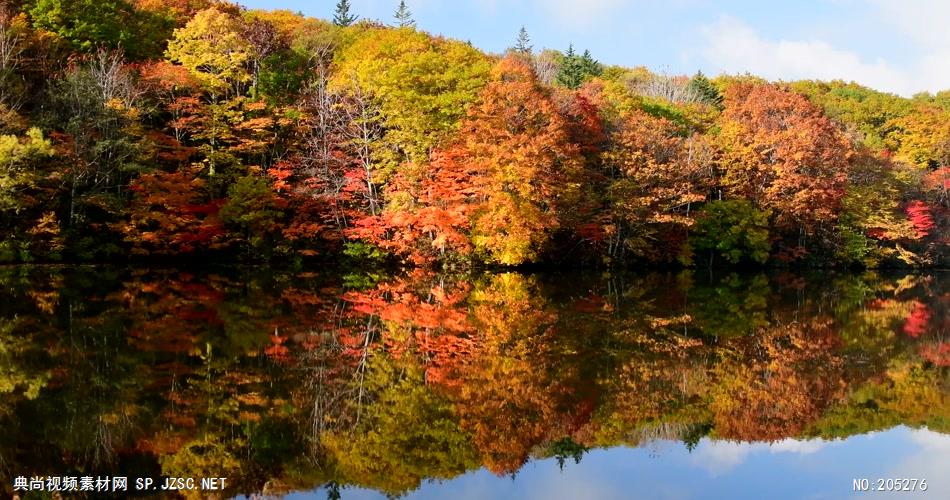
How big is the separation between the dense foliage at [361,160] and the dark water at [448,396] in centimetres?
1019

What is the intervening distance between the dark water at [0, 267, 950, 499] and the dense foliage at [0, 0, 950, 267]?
33.4 feet

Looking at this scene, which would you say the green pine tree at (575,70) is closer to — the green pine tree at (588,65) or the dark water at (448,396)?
the green pine tree at (588,65)

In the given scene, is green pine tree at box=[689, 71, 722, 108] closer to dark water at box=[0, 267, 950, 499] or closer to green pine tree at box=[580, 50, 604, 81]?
green pine tree at box=[580, 50, 604, 81]

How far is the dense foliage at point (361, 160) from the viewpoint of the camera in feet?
88.8

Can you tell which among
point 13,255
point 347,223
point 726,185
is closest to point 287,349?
point 13,255

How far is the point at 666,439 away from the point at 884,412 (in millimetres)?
3747

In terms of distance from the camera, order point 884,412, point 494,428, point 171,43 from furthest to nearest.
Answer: point 171,43
point 884,412
point 494,428

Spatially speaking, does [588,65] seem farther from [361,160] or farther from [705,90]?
[361,160]

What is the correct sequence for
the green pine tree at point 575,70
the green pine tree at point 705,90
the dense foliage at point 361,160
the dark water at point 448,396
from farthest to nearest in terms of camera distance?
the green pine tree at point 705,90, the green pine tree at point 575,70, the dense foliage at point 361,160, the dark water at point 448,396

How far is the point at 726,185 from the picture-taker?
131 feet

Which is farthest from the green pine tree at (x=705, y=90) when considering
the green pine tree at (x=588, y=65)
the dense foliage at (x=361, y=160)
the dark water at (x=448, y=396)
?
the dark water at (x=448, y=396)

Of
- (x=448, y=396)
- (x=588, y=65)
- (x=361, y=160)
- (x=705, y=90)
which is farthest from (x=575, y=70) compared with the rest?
(x=448, y=396)

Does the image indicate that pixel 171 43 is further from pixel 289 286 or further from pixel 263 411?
pixel 263 411

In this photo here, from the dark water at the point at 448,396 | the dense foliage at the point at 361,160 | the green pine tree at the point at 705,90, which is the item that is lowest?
the dark water at the point at 448,396
